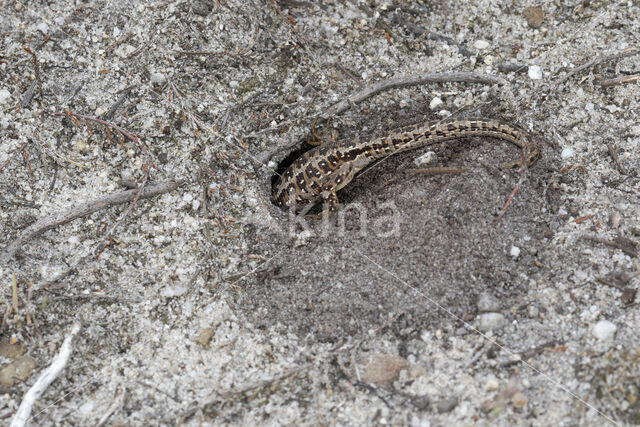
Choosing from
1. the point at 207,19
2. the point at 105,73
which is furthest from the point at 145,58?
the point at 207,19

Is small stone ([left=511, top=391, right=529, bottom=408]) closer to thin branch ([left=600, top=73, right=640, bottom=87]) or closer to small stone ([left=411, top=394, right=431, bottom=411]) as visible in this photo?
small stone ([left=411, top=394, right=431, bottom=411])

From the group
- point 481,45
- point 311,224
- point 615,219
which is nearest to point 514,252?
point 615,219

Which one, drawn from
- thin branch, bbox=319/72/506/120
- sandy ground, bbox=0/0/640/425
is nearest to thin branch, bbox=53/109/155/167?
sandy ground, bbox=0/0/640/425

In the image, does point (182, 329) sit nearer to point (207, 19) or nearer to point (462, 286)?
point (462, 286)

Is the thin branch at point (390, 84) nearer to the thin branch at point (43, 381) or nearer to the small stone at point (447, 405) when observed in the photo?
the thin branch at point (43, 381)

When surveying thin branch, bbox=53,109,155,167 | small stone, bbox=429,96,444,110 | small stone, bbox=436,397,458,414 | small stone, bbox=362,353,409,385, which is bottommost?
small stone, bbox=436,397,458,414

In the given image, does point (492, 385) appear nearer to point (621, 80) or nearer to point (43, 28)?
point (621, 80)
